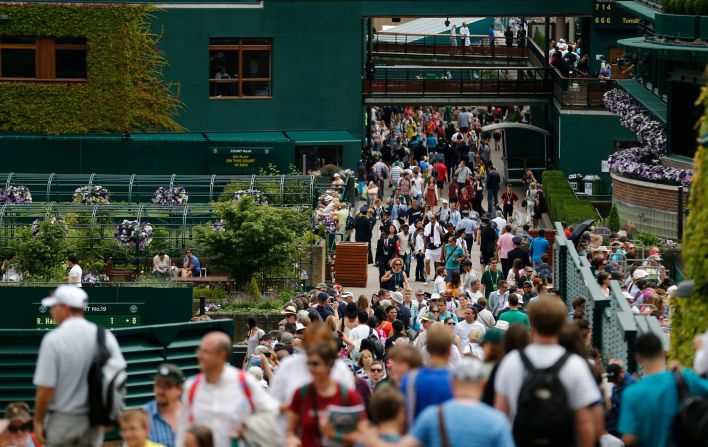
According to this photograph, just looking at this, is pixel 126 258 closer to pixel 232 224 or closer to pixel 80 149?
pixel 232 224

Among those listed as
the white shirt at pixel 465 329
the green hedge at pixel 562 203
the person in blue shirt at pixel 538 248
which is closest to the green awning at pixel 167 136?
the green hedge at pixel 562 203

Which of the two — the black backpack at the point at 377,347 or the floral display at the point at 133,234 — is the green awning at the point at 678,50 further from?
the black backpack at the point at 377,347

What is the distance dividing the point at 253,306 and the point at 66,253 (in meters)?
4.05

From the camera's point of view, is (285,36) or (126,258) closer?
(126,258)

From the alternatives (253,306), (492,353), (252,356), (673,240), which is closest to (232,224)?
(253,306)

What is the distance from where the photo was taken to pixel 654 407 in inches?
398

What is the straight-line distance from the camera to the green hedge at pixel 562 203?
34875mm

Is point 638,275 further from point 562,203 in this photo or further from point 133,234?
point 562,203

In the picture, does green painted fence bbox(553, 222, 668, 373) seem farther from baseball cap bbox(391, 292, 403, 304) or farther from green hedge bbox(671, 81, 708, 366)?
baseball cap bbox(391, 292, 403, 304)

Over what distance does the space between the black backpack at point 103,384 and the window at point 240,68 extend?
A: 36.7m

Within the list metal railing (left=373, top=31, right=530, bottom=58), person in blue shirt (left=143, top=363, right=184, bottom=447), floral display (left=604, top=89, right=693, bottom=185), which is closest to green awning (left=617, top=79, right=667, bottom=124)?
floral display (left=604, top=89, right=693, bottom=185)

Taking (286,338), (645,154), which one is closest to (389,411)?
(286,338)

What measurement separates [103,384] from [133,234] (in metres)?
20.8

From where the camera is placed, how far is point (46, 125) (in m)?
46.5
